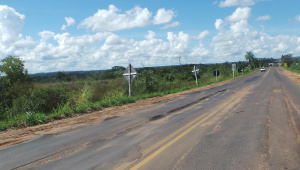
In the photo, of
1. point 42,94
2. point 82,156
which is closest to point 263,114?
point 82,156

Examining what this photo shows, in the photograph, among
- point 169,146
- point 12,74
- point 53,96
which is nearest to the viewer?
point 169,146

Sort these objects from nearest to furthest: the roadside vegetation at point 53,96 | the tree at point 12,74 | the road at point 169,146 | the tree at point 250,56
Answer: the road at point 169,146
the roadside vegetation at point 53,96
the tree at point 12,74
the tree at point 250,56

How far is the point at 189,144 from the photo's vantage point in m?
5.76

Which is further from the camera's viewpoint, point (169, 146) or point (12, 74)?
point (12, 74)

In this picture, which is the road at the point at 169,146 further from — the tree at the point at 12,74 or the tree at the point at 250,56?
the tree at the point at 250,56

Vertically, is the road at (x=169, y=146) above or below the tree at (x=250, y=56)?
below

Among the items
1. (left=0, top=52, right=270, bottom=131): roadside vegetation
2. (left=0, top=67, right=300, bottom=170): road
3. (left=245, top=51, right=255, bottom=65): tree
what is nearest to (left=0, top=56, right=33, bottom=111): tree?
(left=0, top=52, right=270, bottom=131): roadside vegetation

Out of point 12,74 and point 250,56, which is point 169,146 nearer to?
point 12,74

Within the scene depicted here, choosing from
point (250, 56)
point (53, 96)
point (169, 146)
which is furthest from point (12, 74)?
point (250, 56)

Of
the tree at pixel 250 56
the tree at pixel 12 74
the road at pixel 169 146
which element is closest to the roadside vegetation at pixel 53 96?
the tree at pixel 12 74

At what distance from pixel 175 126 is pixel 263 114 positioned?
3.84m

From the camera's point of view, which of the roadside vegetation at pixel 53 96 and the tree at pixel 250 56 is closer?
the roadside vegetation at pixel 53 96

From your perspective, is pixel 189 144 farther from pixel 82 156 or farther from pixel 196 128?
pixel 82 156

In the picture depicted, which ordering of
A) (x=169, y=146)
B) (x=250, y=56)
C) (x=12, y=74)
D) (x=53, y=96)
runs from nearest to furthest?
(x=169, y=146) < (x=53, y=96) < (x=12, y=74) < (x=250, y=56)
